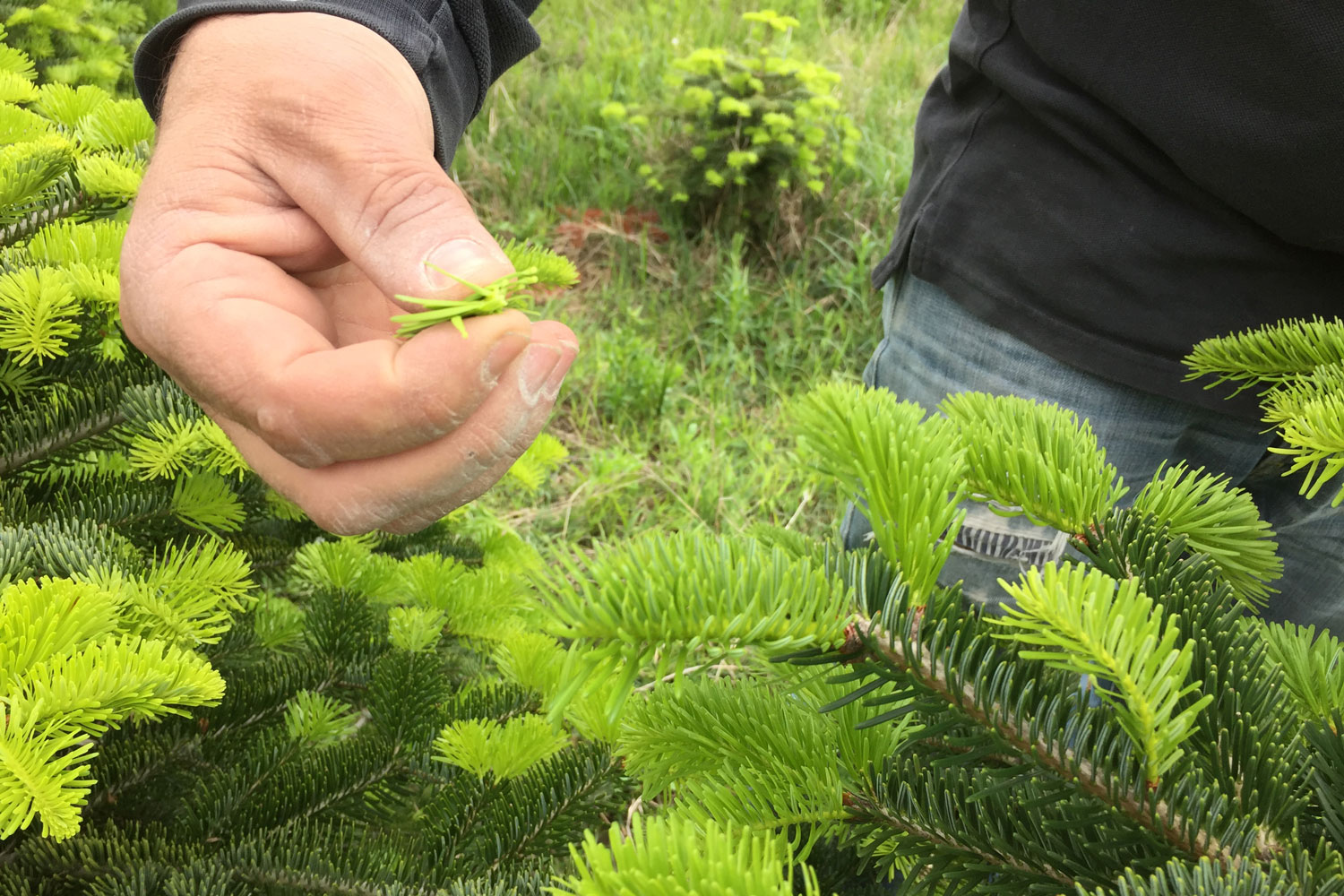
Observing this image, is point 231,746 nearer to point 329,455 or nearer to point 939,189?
→ point 329,455

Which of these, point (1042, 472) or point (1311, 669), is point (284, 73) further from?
point (1311, 669)

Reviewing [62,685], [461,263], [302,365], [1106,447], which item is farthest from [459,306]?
[1106,447]

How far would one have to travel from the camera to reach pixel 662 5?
19.1ft

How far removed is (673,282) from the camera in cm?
412

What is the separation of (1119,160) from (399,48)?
3.45 feet

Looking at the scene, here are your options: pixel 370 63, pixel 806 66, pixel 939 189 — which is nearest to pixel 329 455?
pixel 370 63

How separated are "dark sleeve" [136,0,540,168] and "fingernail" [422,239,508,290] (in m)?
0.33

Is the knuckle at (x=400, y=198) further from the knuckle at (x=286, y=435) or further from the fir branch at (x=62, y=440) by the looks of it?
the fir branch at (x=62, y=440)

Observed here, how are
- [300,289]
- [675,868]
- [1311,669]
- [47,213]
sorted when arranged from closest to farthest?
[675,868]
[1311,669]
[300,289]
[47,213]

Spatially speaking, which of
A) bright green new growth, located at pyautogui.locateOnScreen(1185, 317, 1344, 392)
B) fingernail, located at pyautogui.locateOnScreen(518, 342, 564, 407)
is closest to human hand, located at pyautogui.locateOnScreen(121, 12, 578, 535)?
fingernail, located at pyautogui.locateOnScreen(518, 342, 564, 407)

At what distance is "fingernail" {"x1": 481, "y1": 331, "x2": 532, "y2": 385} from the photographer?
29.7 inches

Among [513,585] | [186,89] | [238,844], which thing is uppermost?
[186,89]

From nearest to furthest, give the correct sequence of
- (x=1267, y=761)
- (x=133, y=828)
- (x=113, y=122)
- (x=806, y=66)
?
(x=1267, y=761)
(x=133, y=828)
(x=113, y=122)
(x=806, y=66)

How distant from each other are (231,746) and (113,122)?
0.93 m
